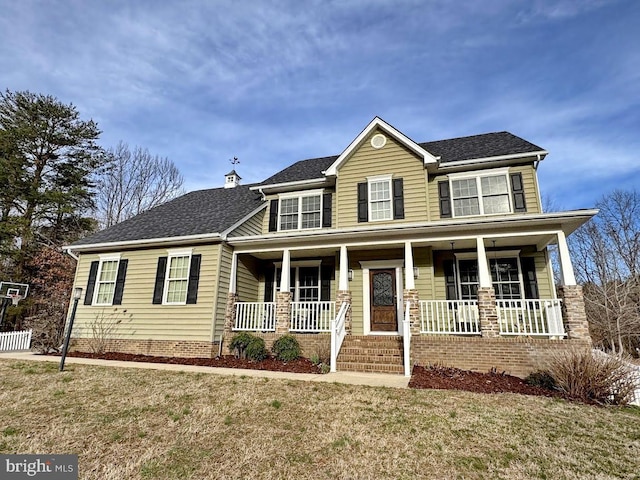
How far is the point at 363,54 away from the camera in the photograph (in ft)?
34.3

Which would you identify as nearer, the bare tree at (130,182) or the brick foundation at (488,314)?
the brick foundation at (488,314)

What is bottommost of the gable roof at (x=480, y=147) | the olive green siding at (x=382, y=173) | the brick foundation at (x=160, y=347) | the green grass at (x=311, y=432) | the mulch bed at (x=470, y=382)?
the green grass at (x=311, y=432)

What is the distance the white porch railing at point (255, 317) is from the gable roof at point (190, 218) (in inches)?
105

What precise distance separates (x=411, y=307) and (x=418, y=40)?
8.03 metres

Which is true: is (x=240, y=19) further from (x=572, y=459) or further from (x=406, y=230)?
(x=572, y=459)

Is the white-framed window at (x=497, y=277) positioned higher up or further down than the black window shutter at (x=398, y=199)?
further down

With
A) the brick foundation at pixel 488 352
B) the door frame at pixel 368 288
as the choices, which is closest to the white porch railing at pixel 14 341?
the door frame at pixel 368 288

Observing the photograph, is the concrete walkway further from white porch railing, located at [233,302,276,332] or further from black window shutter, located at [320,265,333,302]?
black window shutter, located at [320,265,333,302]

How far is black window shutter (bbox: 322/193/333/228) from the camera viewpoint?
12.0 meters

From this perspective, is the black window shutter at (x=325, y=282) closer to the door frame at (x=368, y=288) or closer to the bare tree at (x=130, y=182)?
the door frame at (x=368, y=288)

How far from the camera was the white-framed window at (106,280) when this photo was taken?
38.8ft

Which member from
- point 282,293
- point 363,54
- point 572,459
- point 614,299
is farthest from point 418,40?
point 614,299

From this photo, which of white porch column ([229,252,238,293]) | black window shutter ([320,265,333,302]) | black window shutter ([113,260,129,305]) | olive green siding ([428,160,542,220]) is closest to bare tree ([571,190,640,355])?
olive green siding ([428,160,542,220])

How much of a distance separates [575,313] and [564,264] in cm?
121
